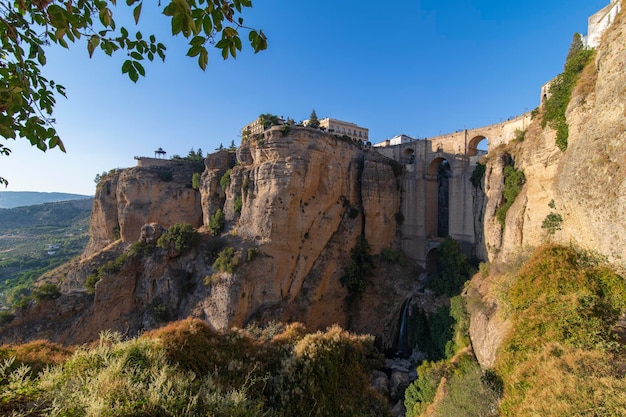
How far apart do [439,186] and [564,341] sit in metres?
22.3

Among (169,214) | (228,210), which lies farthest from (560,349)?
(169,214)

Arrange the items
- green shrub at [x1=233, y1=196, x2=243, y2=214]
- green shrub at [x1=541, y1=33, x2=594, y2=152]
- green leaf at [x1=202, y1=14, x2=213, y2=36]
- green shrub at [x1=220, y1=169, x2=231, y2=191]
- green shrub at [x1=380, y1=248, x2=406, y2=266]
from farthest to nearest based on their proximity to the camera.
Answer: green shrub at [x1=220, y1=169, x2=231, y2=191], green shrub at [x1=380, y1=248, x2=406, y2=266], green shrub at [x1=233, y1=196, x2=243, y2=214], green shrub at [x1=541, y1=33, x2=594, y2=152], green leaf at [x1=202, y1=14, x2=213, y2=36]

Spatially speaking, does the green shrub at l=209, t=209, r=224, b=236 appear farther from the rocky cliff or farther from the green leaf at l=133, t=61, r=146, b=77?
the green leaf at l=133, t=61, r=146, b=77

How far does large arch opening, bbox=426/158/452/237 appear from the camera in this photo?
27203mm

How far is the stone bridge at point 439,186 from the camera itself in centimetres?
2408

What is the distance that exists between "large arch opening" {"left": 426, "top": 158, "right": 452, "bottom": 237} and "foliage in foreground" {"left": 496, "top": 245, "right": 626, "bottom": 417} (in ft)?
50.6

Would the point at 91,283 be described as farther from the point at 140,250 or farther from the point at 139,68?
the point at 139,68

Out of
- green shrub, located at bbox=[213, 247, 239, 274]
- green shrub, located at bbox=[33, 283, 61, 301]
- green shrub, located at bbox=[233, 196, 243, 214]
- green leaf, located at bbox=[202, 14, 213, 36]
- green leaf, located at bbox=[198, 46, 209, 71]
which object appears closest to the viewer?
green leaf, located at bbox=[202, 14, 213, 36]

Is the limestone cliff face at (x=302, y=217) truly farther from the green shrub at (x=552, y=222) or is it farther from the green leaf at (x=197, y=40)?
the green leaf at (x=197, y=40)

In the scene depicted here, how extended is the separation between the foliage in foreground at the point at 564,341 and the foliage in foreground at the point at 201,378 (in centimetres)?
365

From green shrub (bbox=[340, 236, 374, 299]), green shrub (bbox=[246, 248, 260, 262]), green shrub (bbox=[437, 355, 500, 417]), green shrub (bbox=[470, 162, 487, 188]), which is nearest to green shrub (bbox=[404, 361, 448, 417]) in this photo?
green shrub (bbox=[437, 355, 500, 417])

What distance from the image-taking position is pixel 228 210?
24.9m

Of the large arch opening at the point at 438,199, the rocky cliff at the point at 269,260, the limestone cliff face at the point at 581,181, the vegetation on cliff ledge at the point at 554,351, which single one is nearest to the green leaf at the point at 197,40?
the vegetation on cliff ledge at the point at 554,351

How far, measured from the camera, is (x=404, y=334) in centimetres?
2334
